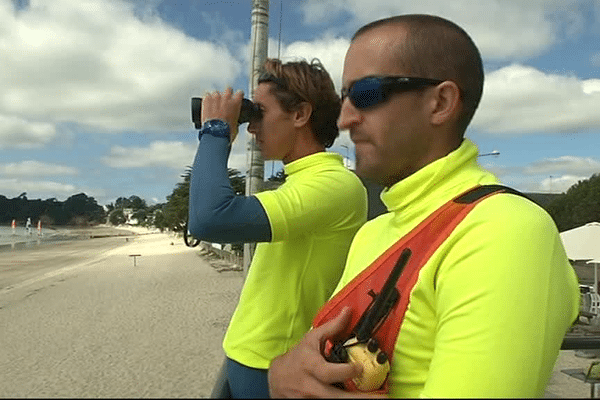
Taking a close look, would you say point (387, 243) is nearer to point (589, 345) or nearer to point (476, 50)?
point (476, 50)

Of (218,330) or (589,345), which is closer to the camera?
(589,345)

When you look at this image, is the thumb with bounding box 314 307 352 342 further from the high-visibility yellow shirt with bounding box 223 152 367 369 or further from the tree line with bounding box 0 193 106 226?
the tree line with bounding box 0 193 106 226

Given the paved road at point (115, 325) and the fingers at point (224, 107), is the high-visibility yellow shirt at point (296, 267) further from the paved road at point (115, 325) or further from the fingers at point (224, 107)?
the paved road at point (115, 325)

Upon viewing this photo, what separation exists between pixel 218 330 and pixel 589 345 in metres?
10.4

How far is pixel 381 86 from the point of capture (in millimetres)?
1193

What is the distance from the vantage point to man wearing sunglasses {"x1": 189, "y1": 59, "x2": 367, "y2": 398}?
160cm

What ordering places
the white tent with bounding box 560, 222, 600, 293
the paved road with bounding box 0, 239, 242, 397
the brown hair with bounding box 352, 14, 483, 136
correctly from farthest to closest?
the white tent with bounding box 560, 222, 600, 293 → the paved road with bounding box 0, 239, 242, 397 → the brown hair with bounding box 352, 14, 483, 136

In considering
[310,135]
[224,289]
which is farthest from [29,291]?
[310,135]

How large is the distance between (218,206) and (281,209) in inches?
7.5

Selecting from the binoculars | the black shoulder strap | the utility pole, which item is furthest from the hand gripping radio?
the utility pole

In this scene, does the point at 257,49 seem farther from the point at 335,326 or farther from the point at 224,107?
the point at 335,326

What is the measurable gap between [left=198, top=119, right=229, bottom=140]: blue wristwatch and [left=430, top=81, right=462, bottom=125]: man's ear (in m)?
0.67

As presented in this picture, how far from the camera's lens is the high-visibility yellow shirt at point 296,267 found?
→ 174cm

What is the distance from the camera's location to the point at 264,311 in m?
1.80
